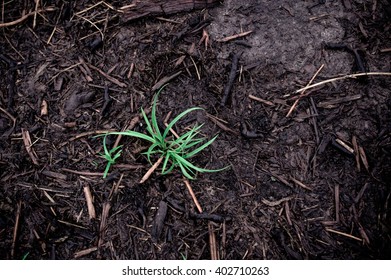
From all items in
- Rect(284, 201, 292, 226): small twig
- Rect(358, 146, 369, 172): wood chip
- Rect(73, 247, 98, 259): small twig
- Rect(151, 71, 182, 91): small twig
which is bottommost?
Rect(73, 247, 98, 259): small twig

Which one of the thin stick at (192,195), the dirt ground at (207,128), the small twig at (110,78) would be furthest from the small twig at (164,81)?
the thin stick at (192,195)

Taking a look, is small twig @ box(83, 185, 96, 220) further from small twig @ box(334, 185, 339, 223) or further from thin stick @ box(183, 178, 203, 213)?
small twig @ box(334, 185, 339, 223)

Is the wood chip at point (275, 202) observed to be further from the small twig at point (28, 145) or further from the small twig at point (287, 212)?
the small twig at point (28, 145)

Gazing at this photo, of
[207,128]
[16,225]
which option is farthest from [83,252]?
[207,128]

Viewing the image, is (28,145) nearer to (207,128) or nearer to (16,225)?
(16,225)

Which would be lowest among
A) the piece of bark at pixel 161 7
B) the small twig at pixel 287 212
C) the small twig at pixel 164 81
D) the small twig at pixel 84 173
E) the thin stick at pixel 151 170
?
the small twig at pixel 287 212

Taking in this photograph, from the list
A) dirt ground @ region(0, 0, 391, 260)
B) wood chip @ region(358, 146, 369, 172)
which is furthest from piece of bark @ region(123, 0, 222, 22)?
wood chip @ region(358, 146, 369, 172)
